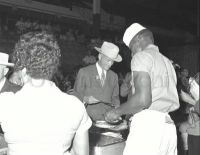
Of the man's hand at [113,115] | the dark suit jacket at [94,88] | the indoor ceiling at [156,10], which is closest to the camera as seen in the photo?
the man's hand at [113,115]

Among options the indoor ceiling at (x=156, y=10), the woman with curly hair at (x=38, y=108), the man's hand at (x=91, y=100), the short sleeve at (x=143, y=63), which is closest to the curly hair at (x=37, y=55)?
the woman with curly hair at (x=38, y=108)

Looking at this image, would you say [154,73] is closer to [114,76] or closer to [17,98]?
[17,98]

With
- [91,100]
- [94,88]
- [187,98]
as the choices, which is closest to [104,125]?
[91,100]

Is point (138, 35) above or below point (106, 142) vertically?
above

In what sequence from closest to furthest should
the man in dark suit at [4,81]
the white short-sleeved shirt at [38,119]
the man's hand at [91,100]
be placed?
1. the white short-sleeved shirt at [38,119]
2. the man in dark suit at [4,81]
3. the man's hand at [91,100]

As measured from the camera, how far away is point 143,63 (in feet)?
7.90

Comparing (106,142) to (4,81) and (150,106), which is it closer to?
(150,106)

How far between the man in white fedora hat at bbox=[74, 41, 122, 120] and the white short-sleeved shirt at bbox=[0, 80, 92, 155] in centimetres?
239

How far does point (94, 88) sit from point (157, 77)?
177 cm

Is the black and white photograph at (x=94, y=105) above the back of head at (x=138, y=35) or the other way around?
the other way around

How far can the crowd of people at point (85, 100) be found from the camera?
155 cm

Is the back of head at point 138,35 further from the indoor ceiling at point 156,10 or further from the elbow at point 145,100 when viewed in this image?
the indoor ceiling at point 156,10

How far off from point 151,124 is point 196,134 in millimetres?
1624

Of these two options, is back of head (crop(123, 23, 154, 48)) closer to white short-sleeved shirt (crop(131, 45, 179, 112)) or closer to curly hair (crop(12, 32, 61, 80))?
white short-sleeved shirt (crop(131, 45, 179, 112))
